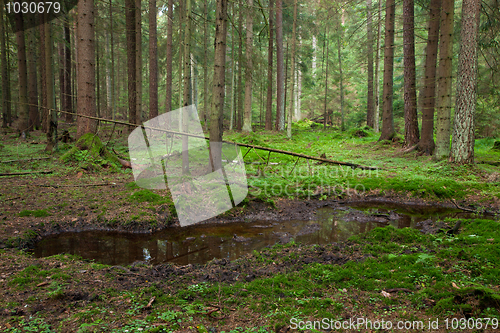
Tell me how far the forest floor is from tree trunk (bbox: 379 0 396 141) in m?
7.48

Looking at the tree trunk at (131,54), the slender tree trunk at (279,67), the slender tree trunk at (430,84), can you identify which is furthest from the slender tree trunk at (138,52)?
the slender tree trunk at (430,84)

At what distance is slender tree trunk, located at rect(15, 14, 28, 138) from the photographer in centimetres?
1374

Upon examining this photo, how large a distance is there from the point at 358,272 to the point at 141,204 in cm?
478

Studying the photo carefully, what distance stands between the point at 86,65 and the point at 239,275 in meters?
8.22

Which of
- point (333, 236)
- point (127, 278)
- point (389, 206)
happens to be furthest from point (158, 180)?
point (389, 206)

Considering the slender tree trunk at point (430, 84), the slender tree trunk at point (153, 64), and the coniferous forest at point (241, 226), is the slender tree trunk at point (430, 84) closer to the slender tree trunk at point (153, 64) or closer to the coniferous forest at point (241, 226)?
the coniferous forest at point (241, 226)

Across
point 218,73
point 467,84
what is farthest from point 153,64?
point 467,84

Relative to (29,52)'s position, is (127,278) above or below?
below

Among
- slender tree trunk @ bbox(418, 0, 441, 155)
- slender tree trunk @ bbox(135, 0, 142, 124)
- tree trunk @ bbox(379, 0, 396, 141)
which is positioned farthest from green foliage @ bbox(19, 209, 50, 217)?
tree trunk @ bbox(379, 0, 396, 141)

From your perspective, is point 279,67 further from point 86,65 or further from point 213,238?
point 213,238

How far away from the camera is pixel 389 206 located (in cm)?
761

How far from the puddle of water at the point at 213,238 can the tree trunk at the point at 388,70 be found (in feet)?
28.1

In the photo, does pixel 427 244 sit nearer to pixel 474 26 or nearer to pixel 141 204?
pixel 141 204

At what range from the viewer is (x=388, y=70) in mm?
13961
